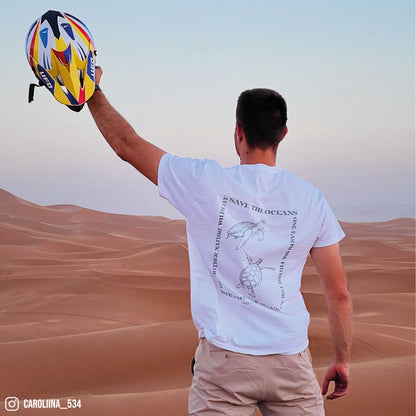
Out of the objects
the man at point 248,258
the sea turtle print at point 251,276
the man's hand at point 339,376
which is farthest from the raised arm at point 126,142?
the man's hand at point 339,376

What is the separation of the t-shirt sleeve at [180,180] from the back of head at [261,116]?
267 mm

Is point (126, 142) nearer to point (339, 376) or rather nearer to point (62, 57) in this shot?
point (62, 57)

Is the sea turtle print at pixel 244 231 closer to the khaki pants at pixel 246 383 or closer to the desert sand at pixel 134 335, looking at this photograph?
the khaki pants at pixel 246 383

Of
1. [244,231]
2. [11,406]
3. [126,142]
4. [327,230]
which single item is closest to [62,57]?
[126,142]

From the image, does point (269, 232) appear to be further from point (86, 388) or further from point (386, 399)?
point (86, 388)

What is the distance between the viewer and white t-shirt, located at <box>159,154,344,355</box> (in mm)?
2385

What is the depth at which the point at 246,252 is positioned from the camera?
237cm

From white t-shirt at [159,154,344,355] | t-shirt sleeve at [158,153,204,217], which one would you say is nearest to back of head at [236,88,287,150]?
white t-shirt at [159,154,344,355]

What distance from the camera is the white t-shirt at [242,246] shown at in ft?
7.82

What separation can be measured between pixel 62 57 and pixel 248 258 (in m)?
1.24

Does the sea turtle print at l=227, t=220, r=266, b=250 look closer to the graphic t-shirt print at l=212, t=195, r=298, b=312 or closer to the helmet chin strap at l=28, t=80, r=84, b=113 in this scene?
the graphic t-shirt print at l=212, t=195, r=298, b=312

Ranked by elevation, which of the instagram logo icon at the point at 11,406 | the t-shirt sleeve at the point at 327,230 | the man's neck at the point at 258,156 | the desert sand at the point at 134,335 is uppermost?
the man's neck at the point at 258,156

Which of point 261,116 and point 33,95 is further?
point 33,95

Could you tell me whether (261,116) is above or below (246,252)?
above
